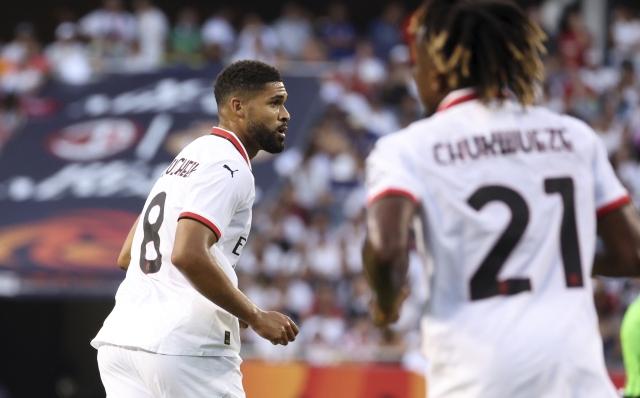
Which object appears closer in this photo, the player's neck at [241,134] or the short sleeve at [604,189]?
the short sleeve at [604,189]

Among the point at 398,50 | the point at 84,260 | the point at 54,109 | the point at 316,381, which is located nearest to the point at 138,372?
the point at 316,381

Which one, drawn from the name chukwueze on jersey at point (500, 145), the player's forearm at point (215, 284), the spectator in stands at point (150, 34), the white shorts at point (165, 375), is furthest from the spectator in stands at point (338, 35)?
the name chukwueze on jersey at point (500, 145)

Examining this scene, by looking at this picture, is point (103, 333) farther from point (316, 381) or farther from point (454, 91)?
point (316, 381)

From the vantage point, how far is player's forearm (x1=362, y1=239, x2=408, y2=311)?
2.56 m

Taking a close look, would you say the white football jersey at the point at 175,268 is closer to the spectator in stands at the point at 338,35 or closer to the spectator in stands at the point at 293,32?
the spectator in stands at the point at 293,32

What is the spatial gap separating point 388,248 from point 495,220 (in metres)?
0.33

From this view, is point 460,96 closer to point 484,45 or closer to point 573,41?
point 484,45

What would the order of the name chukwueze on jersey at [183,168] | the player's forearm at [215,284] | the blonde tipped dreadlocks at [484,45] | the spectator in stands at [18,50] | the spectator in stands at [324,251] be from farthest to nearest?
1. the spectator in stands at [18,50]
2. the spectator in stands at [324,251]
3. the name chukwueze on jersey at [183,168]
4. the player's forearm at [215,284]
5. the blonde tipped dreadlocks at [484,45]

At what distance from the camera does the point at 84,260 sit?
453 inches

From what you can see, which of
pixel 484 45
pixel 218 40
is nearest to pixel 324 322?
pixel 218 40

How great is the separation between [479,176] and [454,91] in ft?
0.96

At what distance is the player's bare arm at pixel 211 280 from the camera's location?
12.7 ft

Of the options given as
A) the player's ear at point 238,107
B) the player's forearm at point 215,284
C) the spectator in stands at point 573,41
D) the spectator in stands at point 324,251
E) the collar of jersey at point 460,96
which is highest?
the collar of jersey at point 460,96

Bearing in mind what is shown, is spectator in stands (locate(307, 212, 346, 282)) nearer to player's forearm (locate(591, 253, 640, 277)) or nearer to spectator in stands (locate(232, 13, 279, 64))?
spectator in stands (locate(232, 13, 279, 64))
